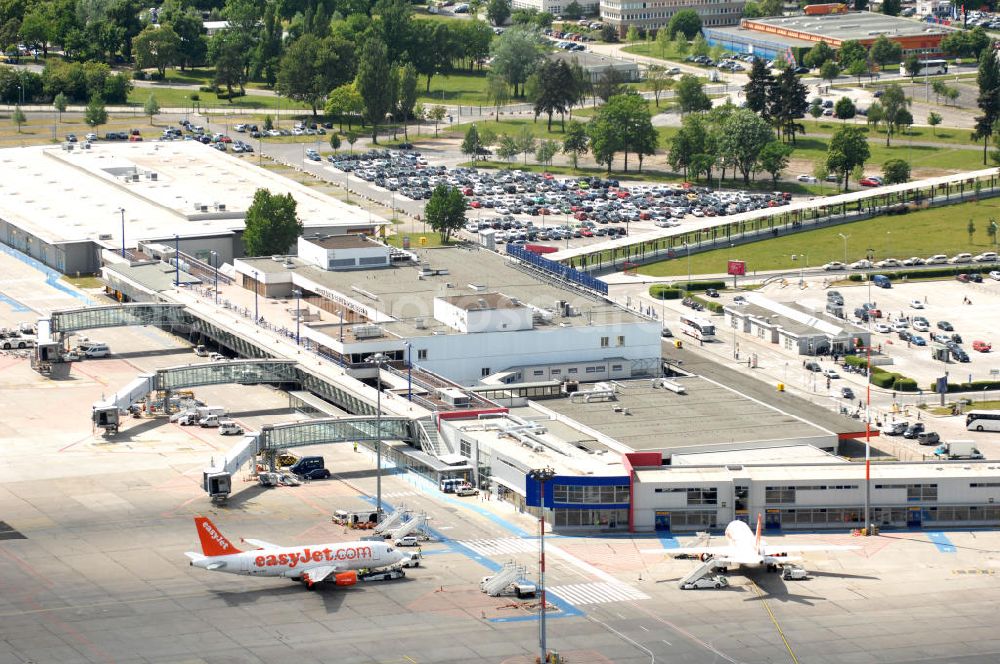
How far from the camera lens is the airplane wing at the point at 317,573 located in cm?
13512

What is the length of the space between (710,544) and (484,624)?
23.5 meters

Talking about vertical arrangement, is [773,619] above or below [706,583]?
below

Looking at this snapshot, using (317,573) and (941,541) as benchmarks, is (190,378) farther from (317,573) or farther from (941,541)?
(941,541)

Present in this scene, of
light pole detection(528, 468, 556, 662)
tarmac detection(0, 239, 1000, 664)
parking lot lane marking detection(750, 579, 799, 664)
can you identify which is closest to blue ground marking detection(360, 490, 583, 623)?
tarmac detection(0, 239, 1000, 664)

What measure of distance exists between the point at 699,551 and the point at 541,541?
772 inches

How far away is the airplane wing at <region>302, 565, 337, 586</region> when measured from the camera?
5320 inches

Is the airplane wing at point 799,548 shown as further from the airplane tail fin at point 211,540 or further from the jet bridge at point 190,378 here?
the jet bridge at point 190,378

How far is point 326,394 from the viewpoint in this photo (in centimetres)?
18400

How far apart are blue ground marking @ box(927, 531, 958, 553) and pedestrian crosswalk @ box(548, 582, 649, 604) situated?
2556cm

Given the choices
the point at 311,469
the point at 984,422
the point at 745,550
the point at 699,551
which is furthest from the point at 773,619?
the point at 984,422

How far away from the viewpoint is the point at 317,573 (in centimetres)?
13550

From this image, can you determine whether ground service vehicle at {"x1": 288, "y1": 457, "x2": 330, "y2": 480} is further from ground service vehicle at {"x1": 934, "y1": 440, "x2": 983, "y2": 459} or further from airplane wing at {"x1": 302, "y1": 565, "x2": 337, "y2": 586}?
ground service vehicle at {"x1": 934, "y1": 440, "x2": 983, "y2": 459}

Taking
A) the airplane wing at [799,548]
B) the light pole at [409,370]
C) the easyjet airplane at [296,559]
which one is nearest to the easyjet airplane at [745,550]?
the airplane wing at [799,548]

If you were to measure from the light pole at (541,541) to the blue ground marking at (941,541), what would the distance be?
94.2 ft
